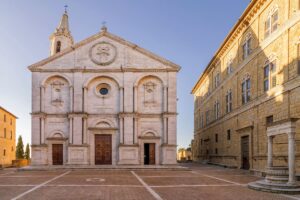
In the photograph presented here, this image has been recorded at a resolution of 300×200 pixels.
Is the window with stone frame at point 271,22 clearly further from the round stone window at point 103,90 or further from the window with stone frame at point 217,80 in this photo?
the window with stone frame at point 217,80

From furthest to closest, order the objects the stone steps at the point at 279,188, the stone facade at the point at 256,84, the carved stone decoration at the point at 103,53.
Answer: the carved stone decoration at the point at 103,53 → the stone facade at the point at 256,84 → the stone steps at the point at 279,188

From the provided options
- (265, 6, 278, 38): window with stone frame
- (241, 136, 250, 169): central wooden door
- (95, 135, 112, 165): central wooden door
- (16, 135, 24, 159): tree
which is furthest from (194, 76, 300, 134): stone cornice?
(16, 135, 24, 159): tree

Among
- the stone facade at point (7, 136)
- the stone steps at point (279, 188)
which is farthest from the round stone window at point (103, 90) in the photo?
the stone facade at point (7, 136)

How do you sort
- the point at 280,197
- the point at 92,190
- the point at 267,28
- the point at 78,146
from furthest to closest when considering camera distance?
the point at 78,146, the point at 267,28, the point at 92,190, the point at 280,197

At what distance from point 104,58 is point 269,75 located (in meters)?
18.1

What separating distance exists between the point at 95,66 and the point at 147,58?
5457 millimetres

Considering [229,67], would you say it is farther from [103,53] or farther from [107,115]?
[107,115]

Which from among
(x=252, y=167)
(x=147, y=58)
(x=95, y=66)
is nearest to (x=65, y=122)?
(x=95, y=66)

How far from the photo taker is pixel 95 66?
120 feet

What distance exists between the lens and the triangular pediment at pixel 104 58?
120 feet

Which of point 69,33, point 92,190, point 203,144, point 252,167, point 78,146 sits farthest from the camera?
point 203,144

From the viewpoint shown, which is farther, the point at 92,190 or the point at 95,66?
the point at 95,66

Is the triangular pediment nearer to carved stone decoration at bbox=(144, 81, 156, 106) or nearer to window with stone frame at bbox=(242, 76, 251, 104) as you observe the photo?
carved stone decoration at bbox=(144, 81, 156, 106)

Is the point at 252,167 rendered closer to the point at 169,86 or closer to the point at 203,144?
the point at 169,86
